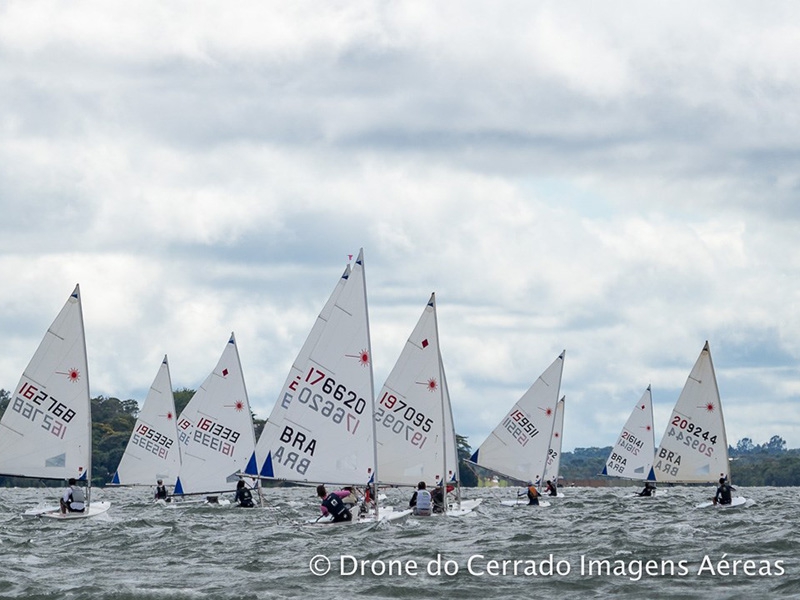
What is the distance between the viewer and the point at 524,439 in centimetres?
6078

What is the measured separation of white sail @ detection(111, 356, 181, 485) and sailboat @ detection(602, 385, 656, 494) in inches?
1139

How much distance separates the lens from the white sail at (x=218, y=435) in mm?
53250

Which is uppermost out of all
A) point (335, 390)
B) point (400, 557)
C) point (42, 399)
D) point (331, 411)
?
point (42, 399)

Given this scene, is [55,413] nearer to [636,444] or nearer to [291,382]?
[291,382]

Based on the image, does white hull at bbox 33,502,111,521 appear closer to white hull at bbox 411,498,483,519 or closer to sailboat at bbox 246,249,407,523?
sailboat at bbox 246,249,407,523

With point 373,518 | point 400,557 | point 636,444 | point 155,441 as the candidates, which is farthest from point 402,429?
point 636,444

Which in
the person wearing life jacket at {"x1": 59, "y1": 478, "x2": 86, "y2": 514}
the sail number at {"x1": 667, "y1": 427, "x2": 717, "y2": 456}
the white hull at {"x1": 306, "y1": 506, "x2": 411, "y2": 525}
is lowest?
the white hull at {"x1": 306, "y1": 506, "x2": 411, "y2": 525}

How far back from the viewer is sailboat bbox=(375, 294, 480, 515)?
41688 millimetres

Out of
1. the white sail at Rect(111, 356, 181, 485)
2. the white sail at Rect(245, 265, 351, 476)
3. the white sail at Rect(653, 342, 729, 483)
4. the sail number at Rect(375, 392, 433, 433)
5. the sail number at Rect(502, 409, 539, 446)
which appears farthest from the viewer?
the white sail at Rect(111, 356, 181, 485)

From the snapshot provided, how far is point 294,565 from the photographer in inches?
1136

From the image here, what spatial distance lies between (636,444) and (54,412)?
4718 centimetres

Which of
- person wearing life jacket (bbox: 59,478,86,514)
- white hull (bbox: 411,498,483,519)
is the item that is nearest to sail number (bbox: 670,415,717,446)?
white hull (bbox: 411,498,483,519)

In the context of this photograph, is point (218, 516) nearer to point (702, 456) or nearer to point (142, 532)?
point (142, 532)

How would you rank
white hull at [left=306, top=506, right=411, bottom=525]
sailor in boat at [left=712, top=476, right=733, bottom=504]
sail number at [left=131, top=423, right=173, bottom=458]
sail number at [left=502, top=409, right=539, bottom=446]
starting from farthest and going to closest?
1. sail number at [left=131, top=423, right=173, bottom=458]
2. sail number at [left=502, top=409, right=539, bottom=446]
3. sailor in boat at [left=712, top=476, right=733, bottom=504]
4. white hull at [left=306, top=506, right=411, bottom=525]
